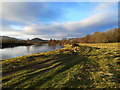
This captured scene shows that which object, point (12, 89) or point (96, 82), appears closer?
point (12, 89)

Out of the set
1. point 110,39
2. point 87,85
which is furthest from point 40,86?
point 110,39

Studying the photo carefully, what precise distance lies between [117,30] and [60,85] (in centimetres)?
10438

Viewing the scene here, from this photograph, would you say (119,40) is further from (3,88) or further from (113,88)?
(3,88)

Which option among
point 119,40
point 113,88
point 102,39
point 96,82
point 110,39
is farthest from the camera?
point 102,39

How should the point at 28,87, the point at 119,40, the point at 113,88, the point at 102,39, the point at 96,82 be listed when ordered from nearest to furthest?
the point at 113,88 → the point at 28,87 → the point at 96,82 → the point at 119,40 → the point at 102,39

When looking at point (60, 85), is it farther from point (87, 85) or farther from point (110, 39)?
point (110, 39)

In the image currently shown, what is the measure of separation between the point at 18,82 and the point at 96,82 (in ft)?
31.5

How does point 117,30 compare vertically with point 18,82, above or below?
above

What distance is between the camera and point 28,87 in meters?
6.66

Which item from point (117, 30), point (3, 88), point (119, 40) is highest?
point (117, 30)

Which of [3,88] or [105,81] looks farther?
[105,81]

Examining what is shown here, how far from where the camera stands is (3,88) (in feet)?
21.7

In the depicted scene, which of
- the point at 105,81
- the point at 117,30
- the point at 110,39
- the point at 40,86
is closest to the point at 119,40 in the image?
the point at 110,39

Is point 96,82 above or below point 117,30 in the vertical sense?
below
